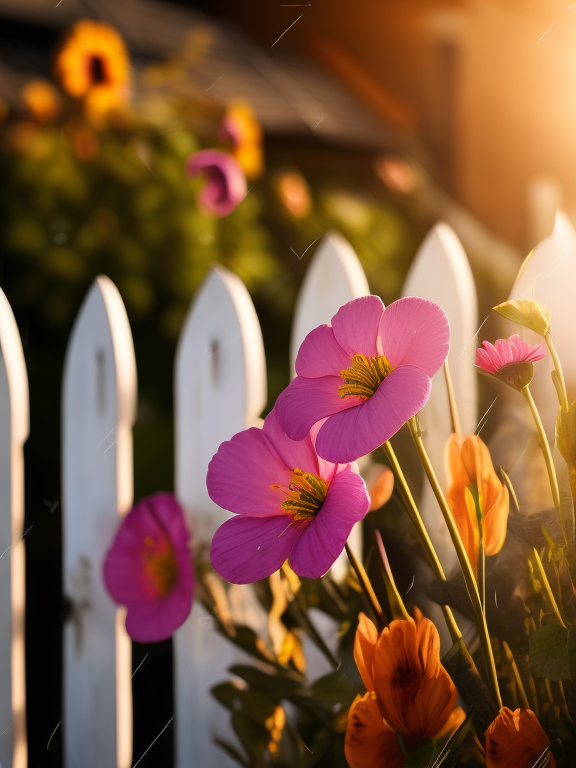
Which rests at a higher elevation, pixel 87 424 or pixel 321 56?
pixel 321 56

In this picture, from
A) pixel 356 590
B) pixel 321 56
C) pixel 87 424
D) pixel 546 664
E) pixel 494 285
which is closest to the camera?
pixel 546 664

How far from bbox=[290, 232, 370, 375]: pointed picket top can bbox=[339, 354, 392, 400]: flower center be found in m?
0.34

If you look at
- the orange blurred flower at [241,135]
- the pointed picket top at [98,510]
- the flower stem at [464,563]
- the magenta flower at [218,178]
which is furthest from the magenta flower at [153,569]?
the orange blurred flower at [241,135]

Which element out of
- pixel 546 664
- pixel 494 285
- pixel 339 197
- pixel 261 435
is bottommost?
pixel 546 664

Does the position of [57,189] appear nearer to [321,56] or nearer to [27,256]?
[27,256]

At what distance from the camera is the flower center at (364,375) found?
308 millimetres

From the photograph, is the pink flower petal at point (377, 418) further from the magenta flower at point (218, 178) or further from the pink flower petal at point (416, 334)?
the magenta flower at point (218, 178)

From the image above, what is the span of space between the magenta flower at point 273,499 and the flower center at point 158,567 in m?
0.25

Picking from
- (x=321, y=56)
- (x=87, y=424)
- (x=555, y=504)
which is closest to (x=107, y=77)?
(x=87, y=424)

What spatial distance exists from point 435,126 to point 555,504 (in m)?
2.76

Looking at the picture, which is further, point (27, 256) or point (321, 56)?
point (321, 56)

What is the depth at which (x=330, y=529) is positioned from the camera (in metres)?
0.29

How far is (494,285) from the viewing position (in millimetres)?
1717

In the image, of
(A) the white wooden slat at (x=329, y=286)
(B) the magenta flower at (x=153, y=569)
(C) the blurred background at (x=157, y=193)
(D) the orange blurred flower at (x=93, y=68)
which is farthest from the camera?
(D) the orange blurred flower at (x=93, y=68)
